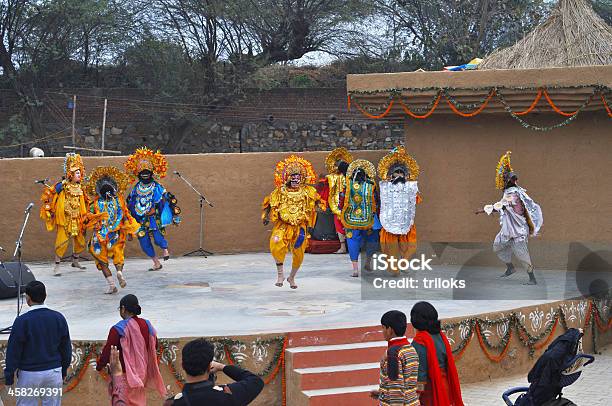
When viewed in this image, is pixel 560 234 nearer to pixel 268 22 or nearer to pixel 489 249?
pixel 489 249

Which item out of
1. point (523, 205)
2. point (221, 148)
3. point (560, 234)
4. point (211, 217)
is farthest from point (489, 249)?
point (221, 148)

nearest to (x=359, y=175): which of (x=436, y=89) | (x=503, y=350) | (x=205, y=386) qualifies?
(x=436, y=89)

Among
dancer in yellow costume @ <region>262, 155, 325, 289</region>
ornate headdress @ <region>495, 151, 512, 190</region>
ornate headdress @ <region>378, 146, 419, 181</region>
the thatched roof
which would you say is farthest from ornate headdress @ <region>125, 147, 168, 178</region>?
the thatched roof

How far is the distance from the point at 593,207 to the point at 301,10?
17.6m

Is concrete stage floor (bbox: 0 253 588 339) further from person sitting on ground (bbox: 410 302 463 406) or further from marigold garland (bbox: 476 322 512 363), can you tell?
person sitting on ground (bbox: 410 302 463 406)

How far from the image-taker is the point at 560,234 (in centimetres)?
1605

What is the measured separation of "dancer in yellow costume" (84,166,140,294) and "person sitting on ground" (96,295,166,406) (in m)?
5.21

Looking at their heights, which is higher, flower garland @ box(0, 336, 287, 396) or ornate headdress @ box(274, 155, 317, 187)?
ornate headdress @ box(274, 155, 317, 187)

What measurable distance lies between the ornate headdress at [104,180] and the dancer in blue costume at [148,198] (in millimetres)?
1109

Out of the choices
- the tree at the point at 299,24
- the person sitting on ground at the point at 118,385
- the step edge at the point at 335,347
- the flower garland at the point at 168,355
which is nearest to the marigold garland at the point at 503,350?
the step edge at the point at 335,347

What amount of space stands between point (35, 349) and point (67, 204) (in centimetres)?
751

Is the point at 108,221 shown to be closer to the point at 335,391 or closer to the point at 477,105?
the point at 335,391

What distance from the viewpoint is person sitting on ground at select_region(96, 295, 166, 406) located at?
8.71 metres

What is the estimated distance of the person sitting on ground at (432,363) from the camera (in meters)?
7.79
